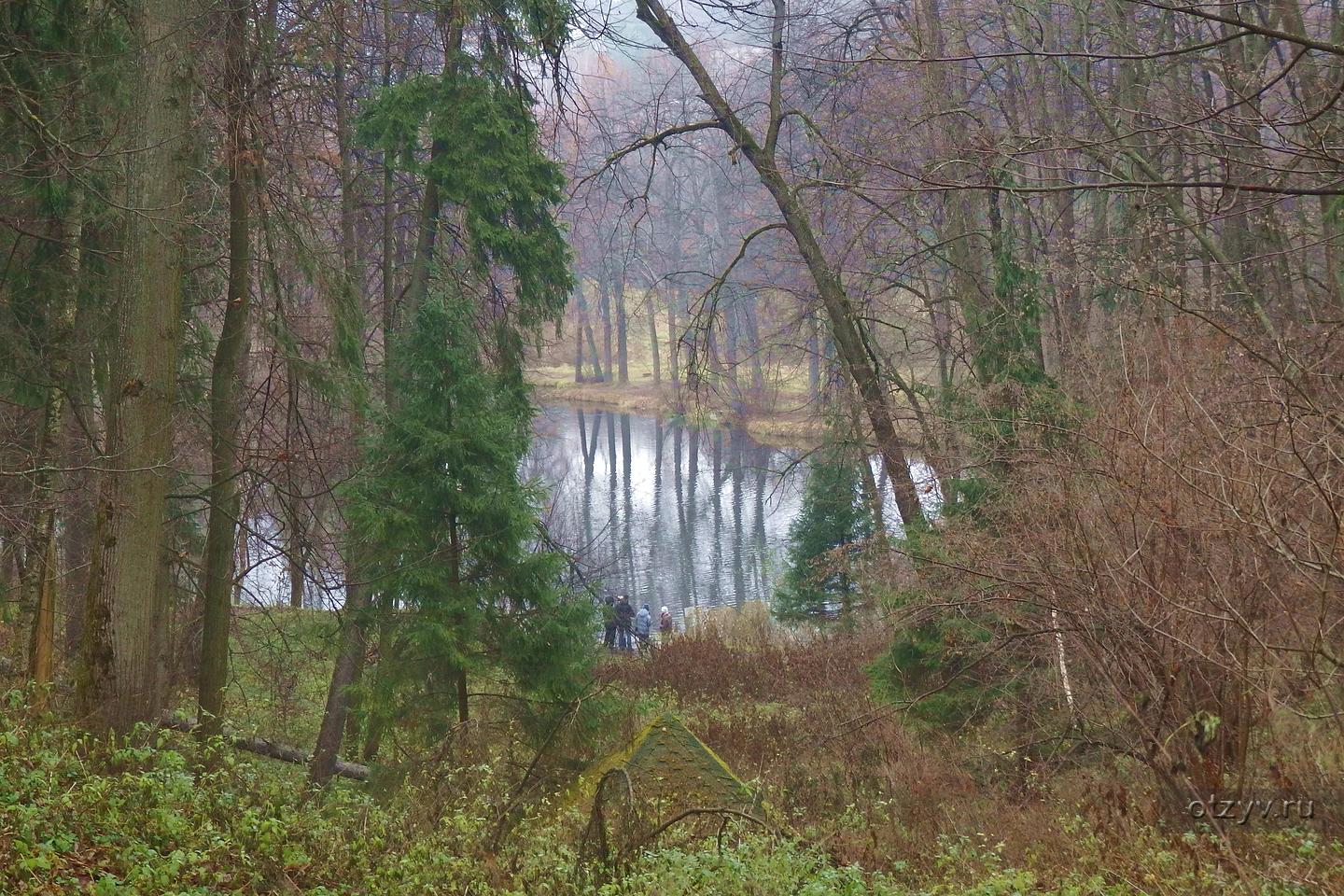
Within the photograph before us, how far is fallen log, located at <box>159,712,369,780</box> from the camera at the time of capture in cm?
683

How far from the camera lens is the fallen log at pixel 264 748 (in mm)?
6831

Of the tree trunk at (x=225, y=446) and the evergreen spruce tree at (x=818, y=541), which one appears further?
the evergreen spruce tree at (x=818, y=541)

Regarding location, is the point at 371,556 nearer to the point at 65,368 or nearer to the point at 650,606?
the point at 65,368

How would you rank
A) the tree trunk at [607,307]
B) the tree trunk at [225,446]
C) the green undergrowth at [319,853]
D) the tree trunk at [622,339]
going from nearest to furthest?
1. the green undergrowth at [319,853]
2. the tree trunk at [225,446]
3. the tree trunk at [622,339]
4. the tree trunk at [607,307]

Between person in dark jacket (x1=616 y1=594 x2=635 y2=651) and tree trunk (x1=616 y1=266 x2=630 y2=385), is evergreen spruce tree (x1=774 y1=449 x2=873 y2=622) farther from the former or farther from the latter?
tree trunk (x1=616 y1=266 x2=630 y2=385)

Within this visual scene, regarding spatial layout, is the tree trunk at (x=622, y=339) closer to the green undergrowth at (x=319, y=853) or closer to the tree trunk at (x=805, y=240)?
the tree trunk at (x=805, y=240)

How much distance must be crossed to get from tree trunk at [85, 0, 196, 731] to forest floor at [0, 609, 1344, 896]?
1.50ft

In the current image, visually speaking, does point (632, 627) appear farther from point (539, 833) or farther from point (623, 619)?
point (539, 833)

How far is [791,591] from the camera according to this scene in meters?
21.0

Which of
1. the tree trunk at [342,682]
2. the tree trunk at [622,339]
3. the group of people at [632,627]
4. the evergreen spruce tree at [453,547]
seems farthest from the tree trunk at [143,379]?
the tree trunk at [622,339]

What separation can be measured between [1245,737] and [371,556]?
6.65m

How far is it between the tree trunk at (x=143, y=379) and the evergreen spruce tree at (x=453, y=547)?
88.2 inches

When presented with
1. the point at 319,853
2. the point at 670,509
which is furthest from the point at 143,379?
the point at 670,509

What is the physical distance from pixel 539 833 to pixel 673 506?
28.7m
